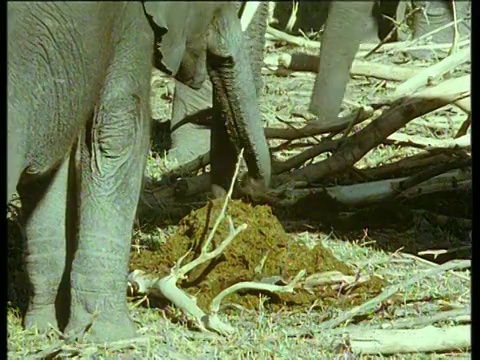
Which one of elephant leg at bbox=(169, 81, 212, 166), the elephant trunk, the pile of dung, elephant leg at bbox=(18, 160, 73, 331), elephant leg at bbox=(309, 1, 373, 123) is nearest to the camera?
elephant leg at bbox=(309, 1, 373, 123)

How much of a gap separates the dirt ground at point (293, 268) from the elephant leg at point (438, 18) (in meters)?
1.61

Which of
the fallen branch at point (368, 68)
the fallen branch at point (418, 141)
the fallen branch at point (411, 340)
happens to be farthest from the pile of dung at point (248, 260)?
the fallen branch at point (368, 68)

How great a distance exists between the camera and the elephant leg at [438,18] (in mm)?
5844

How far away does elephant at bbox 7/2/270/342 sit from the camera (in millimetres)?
2016

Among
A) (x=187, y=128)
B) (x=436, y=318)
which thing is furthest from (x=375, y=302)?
(x=187, y=128)

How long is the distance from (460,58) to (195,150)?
A: 96 cm

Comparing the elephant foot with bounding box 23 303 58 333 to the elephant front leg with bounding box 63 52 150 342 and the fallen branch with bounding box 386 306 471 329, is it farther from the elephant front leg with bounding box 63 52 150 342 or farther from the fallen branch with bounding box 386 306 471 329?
the fallen branch with bounding box 386 306 471 329

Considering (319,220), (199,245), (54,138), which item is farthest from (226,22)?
(319,220)

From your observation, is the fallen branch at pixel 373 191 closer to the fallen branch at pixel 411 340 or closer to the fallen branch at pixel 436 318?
the fallen branch at pixel 436 318

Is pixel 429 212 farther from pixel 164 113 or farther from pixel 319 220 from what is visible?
pixel 164 113

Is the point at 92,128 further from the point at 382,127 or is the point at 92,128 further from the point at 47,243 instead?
the point at 382,127

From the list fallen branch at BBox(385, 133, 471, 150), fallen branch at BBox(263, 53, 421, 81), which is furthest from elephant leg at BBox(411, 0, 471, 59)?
fallen branch at BBox(385, 133, 471, 150)

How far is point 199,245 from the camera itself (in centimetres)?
316
